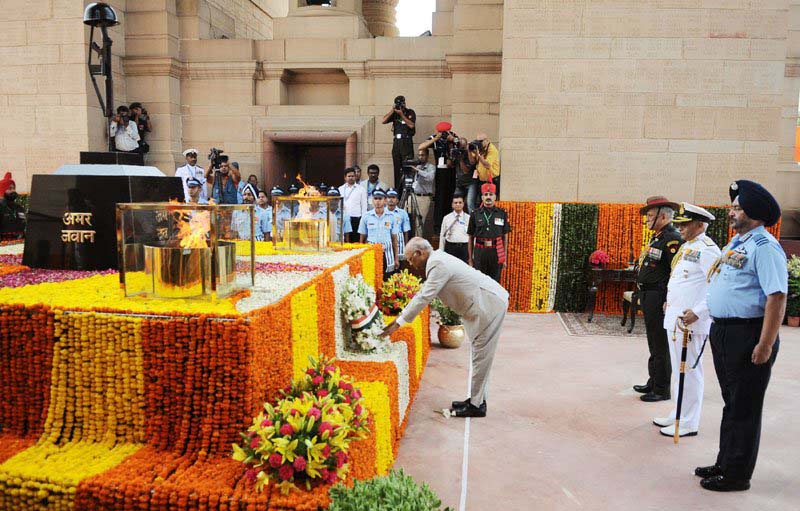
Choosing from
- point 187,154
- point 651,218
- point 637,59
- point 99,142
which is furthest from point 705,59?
point 99,142

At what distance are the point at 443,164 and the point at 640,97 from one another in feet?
12.0

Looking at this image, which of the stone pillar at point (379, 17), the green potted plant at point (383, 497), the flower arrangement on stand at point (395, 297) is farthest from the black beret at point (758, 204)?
the stone pillar at point (379, 17)

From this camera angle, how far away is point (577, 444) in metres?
4.94

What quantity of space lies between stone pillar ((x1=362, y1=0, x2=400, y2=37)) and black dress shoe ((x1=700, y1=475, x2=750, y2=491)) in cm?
1527

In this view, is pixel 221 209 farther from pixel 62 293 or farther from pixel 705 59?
pixel 705 59

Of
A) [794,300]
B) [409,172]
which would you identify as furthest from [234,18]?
[794,300]

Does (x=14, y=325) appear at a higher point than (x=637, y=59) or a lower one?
lower

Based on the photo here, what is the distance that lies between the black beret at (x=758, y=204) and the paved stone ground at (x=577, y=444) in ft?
6.17

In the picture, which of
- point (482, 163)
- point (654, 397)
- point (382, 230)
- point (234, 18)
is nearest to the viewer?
Result: point (654, 397)

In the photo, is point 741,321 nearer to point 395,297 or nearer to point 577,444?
point 577,444

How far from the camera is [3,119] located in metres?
12.9

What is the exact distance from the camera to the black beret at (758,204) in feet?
12.8

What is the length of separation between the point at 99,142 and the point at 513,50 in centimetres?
887

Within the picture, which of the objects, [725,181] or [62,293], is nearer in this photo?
[62,293]
